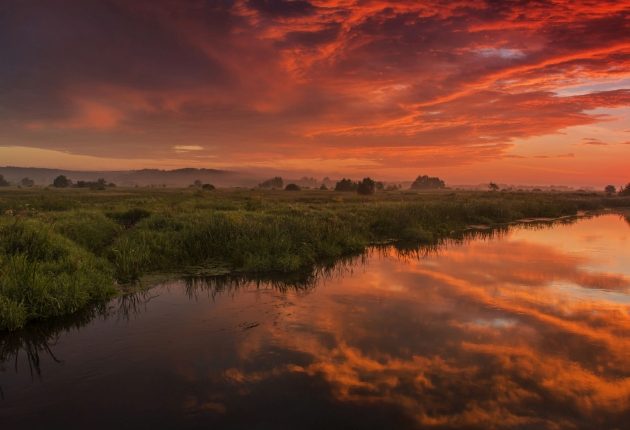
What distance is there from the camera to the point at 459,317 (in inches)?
459

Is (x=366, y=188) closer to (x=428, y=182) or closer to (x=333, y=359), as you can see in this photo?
(x=333, y=359)

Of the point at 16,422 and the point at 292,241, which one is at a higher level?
the point at 292,241

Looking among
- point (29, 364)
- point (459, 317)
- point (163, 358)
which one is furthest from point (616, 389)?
point (29, 364)

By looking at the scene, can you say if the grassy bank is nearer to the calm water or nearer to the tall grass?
the tall grass

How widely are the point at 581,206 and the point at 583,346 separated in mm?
57671

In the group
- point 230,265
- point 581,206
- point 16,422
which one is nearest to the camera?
point 16,422

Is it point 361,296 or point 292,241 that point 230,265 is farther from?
point 361,296

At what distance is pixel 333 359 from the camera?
902 cm

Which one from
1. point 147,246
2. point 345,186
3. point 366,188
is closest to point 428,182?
point 345,186

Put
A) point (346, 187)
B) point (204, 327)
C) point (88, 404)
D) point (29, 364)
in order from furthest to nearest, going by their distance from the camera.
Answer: point (346, 187) < point (204, 327) < point (29, 364) < point (88, 404)

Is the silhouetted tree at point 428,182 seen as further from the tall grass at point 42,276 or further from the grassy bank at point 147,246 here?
the tall grass at point 42,276

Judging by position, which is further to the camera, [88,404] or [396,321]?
[396,321]

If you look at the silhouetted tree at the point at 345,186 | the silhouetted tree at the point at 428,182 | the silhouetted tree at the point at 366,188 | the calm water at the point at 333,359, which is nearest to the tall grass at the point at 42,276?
the calm water at the point at 333,359

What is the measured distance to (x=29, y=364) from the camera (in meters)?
9.00
